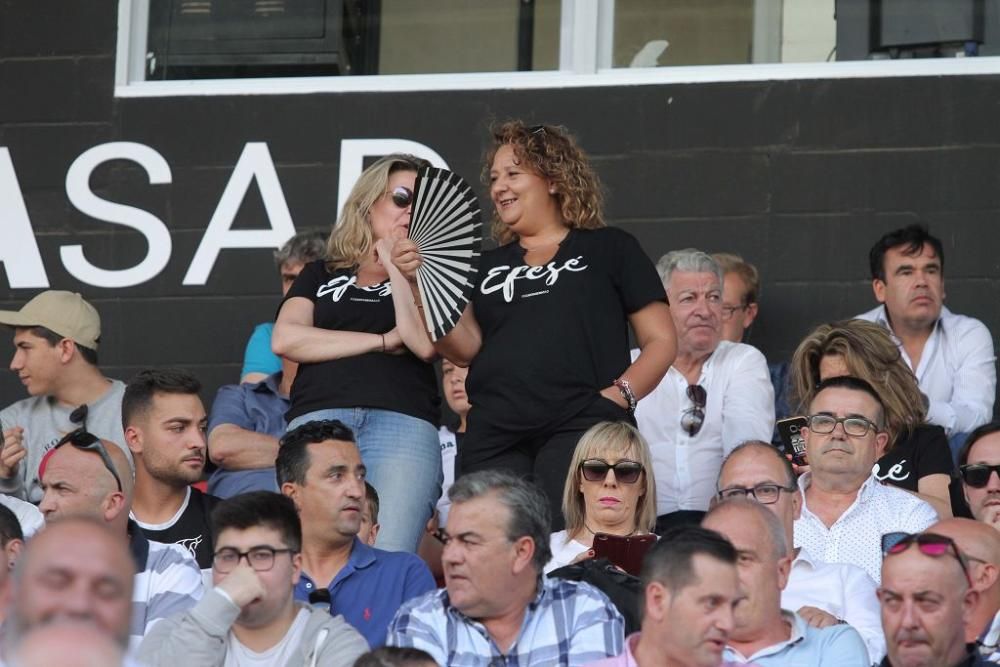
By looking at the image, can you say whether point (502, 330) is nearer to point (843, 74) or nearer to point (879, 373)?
point (879, 373)

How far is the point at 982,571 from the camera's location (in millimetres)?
4473

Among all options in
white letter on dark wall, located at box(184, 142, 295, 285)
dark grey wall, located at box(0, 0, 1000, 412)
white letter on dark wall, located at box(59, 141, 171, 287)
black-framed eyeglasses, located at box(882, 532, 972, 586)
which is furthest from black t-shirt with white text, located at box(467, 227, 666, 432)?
white letter on dark wall, located at box(59, 141, 171, 287)

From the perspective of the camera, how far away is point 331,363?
5.52 metres

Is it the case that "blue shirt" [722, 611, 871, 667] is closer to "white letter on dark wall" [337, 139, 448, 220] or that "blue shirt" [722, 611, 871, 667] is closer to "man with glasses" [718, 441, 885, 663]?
"man with glasses" [718, 441, 885, 663]

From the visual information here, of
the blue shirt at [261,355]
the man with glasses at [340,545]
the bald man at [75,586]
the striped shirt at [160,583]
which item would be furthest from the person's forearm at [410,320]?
the bald man at [75,586]

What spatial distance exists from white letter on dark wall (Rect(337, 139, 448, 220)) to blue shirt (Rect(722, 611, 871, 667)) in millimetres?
3213

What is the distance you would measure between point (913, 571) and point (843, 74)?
323cm

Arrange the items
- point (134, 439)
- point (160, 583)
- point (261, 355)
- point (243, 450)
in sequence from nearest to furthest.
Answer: point (160, 583), point (134, 439), point (243, 450), point (261, 355)

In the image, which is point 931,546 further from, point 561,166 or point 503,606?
point 561,166

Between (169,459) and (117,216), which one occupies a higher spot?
(117,216)

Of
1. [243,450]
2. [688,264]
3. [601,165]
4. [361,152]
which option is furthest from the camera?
[361,152]

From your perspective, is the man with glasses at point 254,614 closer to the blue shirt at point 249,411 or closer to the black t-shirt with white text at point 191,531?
the black t-shirt with white text at point 191,531

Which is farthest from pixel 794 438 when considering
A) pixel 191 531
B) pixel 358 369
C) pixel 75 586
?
pixel 75 586

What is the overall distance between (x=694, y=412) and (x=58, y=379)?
216 cm
